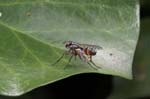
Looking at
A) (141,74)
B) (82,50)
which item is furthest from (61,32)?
(141,74)

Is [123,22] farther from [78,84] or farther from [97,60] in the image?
[78,84]

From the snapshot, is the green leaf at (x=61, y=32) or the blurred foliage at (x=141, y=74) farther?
the blurred foliage at (x=141, y=74)

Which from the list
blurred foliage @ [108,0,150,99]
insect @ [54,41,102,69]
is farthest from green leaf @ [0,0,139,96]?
blurred foliage @ [108,0,150,99]

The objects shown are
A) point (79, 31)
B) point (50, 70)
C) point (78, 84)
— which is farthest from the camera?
point (78, 84)

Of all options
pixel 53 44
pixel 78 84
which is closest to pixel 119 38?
pixel 53 44

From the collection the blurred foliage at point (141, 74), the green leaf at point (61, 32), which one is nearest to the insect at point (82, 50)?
the green leaf at point (61, 32)

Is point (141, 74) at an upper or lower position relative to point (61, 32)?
lower

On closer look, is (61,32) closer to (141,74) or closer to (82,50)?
(82,50)

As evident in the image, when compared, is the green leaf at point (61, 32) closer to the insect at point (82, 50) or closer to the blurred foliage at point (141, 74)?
the insect at point (82, 50)
